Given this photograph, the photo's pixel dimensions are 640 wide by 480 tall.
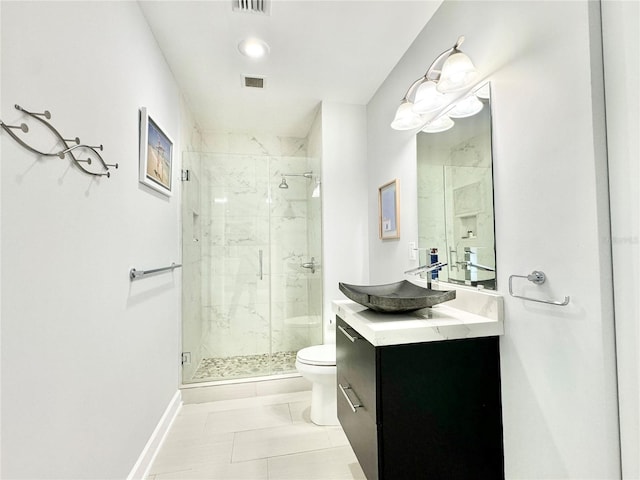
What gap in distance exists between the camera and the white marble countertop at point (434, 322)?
1156 millimetres

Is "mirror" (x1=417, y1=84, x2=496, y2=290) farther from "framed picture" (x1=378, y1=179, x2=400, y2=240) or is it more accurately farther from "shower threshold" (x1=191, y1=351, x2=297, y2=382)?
"shower threshold" (x1=191, y1=351, x2=297, y2=382)

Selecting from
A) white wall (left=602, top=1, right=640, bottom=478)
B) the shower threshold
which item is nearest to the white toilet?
the shower threshold

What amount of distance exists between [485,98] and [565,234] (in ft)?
2.34

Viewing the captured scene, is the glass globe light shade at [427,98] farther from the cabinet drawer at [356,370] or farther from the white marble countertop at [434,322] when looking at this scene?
the cabinet drawer at [356,370]

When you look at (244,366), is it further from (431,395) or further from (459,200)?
(459,200)

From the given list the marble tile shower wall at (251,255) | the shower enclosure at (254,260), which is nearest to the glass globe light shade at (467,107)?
the shower enclosure at (254,260)

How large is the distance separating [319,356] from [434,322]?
3.63ft

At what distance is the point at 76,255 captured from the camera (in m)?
1.05

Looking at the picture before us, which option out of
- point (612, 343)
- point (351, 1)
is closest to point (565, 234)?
point (612, 343)

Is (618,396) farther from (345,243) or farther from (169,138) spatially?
(169,138)

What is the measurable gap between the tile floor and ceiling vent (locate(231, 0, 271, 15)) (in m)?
2.50

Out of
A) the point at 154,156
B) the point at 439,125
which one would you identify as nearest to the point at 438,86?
the point at 439,125

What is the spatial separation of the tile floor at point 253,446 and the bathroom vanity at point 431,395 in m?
0.53

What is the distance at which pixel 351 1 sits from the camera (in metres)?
1.58
